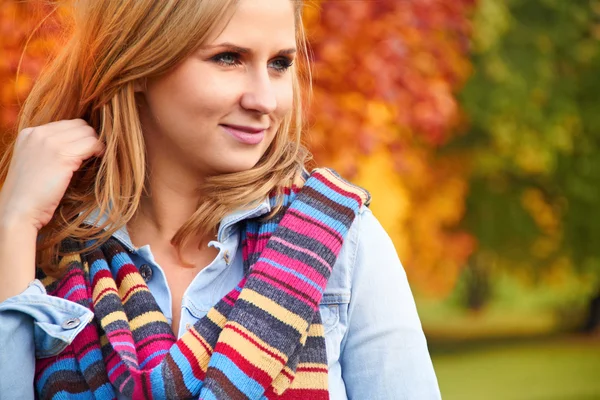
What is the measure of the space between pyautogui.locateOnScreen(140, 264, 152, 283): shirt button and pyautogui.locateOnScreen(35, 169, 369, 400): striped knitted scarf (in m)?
0.04

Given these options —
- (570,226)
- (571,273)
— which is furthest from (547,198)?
(571,273)

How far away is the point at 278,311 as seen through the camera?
6.78 ft

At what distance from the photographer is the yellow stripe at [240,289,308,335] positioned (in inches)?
81.3

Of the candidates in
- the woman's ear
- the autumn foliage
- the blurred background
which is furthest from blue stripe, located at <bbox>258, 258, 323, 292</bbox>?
the blurred background

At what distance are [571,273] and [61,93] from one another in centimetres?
1420

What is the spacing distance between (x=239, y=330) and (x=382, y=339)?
323mm

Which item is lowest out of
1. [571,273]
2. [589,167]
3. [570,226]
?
[571,273]

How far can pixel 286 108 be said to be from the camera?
7.28ft

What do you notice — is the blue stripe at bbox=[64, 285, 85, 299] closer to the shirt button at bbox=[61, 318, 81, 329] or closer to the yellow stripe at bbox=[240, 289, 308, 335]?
the shirt button at bbox=[61, 318, 81, 329]

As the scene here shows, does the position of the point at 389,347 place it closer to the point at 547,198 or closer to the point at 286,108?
the point at 286,108

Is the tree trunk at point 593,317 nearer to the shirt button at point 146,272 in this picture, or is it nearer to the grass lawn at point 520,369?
the grass lawn at point 520,369

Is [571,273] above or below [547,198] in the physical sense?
below

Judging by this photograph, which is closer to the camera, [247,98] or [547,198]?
[247,98]

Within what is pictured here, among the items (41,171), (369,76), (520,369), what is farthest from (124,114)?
(520,369)
